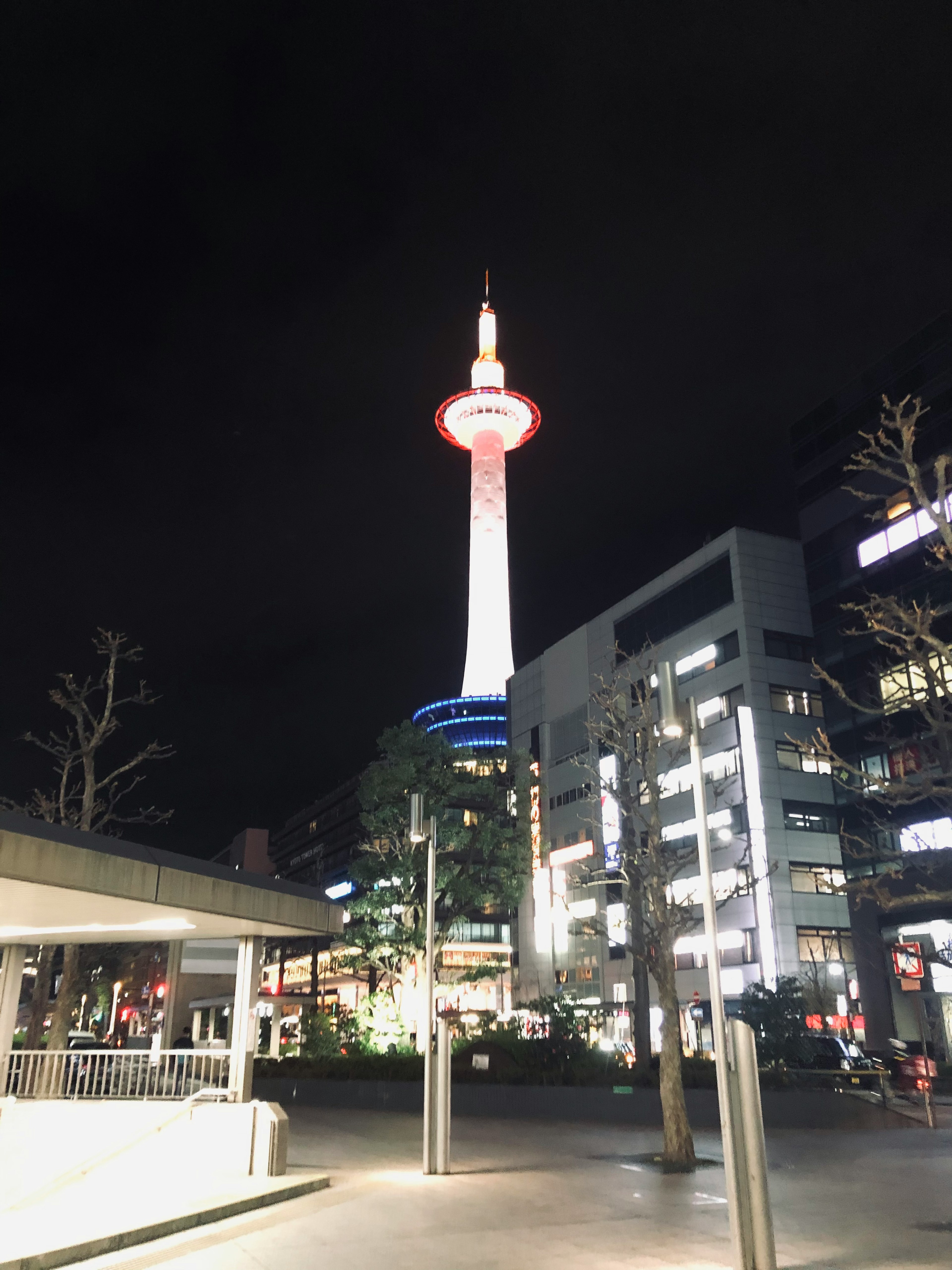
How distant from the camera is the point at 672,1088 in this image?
16.8 m

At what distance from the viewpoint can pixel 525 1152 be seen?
18000mm

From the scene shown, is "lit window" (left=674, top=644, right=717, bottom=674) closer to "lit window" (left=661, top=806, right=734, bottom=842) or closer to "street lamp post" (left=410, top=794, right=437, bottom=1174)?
"lit window" (left=661, top=806, right=734, bottom=842)

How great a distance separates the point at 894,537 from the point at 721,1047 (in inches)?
1783

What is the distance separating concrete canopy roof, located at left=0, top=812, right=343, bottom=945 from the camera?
11320mm

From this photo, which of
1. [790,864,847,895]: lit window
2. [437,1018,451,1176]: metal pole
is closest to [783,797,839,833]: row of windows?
[790,864,847,895]: lit window

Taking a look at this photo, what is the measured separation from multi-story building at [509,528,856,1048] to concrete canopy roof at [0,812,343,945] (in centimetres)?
2726

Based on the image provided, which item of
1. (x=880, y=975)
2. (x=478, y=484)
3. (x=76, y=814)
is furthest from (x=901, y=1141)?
(x=478, y=484)

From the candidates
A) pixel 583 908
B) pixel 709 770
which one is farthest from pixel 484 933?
pixel 709 770

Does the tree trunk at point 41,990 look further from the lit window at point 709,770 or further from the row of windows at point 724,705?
the row of windows at point 724,705

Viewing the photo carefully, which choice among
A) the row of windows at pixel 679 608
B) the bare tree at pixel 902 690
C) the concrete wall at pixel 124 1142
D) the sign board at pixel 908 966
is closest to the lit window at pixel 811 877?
the bare tree at pixel 902 690

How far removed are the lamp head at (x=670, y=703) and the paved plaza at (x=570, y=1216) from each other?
5.08 meters

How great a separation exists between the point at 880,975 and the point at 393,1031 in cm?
2602

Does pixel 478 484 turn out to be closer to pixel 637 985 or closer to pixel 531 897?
pixel 531 897

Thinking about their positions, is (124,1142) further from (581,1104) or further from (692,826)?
(692,826)
